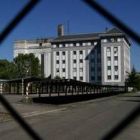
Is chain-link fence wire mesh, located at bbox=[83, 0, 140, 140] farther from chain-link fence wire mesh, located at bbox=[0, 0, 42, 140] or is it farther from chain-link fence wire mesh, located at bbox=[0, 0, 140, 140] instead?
chain-link fence wire mesh, located at bbox=[0, 0, 42, 140]

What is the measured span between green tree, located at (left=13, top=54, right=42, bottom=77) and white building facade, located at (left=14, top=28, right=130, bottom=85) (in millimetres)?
17338

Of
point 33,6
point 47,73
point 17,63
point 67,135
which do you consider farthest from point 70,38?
point 33,6

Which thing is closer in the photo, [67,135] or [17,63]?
[67,135]

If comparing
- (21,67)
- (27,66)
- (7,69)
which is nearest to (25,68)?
(21,67)

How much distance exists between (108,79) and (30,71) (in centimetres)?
2728

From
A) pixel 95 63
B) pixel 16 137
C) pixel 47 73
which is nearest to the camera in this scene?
pixel 16 137

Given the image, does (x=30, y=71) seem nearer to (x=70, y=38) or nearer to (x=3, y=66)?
(x=3, y=66)

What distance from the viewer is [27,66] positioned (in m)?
124

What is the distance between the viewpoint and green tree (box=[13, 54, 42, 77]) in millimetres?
119125

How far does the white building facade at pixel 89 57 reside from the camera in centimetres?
12962

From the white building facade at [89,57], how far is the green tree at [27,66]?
17.3 meters

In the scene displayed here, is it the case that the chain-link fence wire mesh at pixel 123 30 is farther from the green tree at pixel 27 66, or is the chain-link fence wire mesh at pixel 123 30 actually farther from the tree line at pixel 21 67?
the green tree at pixel 27 66

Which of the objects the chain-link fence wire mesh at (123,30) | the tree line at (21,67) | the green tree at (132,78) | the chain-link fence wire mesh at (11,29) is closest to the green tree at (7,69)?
the tree line at (21,67)

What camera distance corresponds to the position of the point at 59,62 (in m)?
141
